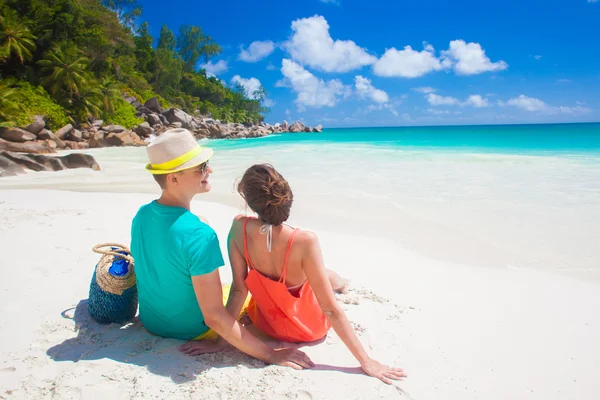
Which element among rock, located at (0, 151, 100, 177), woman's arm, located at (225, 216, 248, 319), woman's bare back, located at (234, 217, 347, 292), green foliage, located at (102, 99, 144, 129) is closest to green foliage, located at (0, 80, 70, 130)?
green foliage, located at (102, 99, 144, 129)

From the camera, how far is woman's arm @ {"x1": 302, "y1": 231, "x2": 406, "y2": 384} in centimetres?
→ 199

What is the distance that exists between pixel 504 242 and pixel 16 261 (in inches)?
200

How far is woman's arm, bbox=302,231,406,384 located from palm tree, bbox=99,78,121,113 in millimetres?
27055

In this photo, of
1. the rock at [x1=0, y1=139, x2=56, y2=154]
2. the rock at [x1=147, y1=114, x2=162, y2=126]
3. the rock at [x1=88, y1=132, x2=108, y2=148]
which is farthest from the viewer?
the rock at [x1=147, y1=114, x2=162, y2=126]

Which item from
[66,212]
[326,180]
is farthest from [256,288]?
[326,180]

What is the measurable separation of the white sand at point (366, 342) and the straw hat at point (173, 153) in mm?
1024

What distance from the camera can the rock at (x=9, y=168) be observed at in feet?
28.9

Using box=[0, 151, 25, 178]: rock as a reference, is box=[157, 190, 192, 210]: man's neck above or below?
above

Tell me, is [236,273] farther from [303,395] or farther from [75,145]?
[75,145]

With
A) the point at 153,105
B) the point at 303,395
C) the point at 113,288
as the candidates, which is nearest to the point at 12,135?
the point at 113,288

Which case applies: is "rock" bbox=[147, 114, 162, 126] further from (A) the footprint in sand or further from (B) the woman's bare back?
(A) the footprint in sand

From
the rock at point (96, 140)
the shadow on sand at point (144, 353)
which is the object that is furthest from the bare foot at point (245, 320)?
the rock at point (96, 140)

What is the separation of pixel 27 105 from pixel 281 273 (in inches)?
925

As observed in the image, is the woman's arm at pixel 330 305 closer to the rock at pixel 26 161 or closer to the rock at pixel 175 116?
the rock at pixel 26 161
